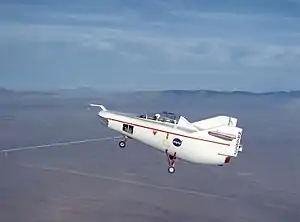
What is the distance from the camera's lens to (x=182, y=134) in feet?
18.9

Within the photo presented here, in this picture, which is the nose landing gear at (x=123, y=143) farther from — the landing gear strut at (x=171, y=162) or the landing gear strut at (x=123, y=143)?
the landing gear strut at (x=171, y=162)

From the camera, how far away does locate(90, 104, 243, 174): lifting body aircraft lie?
5.65 meters

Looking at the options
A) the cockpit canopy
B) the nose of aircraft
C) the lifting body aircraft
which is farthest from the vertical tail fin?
the nose of aircraft

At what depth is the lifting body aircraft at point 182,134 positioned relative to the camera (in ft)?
18.5

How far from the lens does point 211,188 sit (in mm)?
17484

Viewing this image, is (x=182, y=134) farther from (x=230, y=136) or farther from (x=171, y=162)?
(x=230, y=136)

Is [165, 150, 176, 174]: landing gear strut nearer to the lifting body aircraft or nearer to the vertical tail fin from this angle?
the lifting body aircraft

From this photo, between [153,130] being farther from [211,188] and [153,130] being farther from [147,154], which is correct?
[211,188]

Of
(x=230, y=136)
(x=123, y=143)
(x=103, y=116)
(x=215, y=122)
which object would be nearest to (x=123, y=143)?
(x=123, y=143)

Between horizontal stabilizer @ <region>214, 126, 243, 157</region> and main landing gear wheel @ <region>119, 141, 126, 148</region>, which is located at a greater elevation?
horizontal stabilizer @ <region>214, 126, 243, 157</region>

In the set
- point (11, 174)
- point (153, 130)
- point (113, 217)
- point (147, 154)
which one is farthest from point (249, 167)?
point (153, 130)

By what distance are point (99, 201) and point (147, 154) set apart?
4.72 metres

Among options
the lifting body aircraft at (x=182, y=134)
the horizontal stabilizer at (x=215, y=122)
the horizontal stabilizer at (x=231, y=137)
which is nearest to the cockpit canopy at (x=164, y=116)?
the lifting body aircraft at (x=182, y=134)

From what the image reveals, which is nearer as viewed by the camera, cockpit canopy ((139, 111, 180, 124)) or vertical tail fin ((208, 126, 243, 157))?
vertical tail fin ((208, 126, 243, 157))
